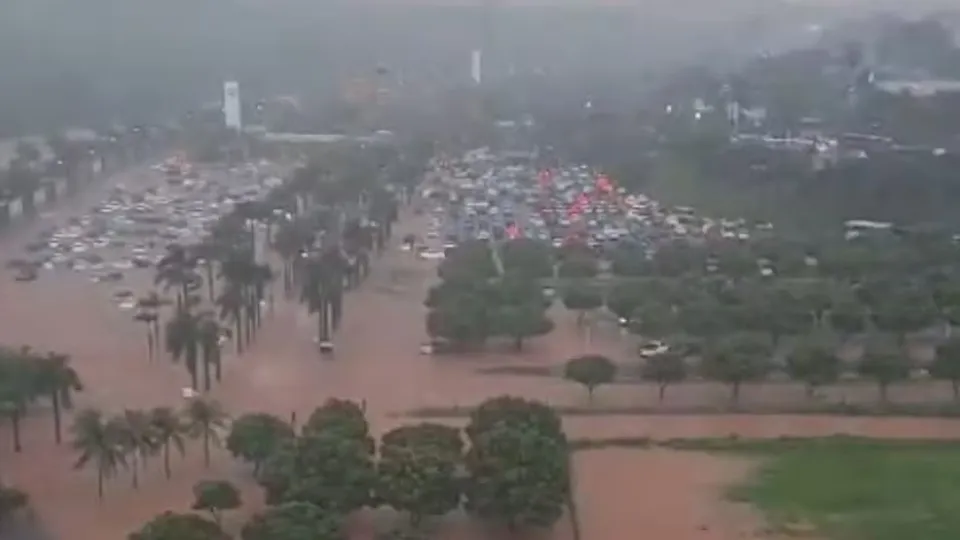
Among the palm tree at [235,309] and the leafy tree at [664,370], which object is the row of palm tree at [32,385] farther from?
the leafy tree at [664,370]

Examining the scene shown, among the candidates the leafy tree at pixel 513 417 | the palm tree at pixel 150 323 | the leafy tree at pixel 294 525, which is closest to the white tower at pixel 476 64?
the palm tree at pixel 150 323

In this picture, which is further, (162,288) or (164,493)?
(162,288)

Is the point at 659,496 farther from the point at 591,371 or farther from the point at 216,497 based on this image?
the point at 216,497

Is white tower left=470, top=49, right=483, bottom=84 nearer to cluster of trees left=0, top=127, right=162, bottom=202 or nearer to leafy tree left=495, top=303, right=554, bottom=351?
cluster of trees left=0, top=127, right=162, bottom=202

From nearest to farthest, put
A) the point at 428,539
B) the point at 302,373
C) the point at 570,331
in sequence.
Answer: the point at 428,539 → the point at 302,373 → the point at 570,331

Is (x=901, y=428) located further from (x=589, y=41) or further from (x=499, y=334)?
(x=589, y=41)

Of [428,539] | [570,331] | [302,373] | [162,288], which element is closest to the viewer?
[428,539]

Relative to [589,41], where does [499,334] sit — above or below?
below

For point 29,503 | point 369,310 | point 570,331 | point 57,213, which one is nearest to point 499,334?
point 570,331
